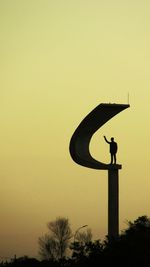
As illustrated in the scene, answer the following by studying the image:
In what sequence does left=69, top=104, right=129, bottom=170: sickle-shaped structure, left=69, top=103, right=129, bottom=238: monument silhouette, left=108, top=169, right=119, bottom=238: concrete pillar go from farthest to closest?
1. left=108, top=169, right=119, bottom=238: concrete pillar
2. left=69, top=103, right=129, bottom=238: monument silhouette
3. left=69, top=104, right=129, bottom=170: sickle-shaped structure

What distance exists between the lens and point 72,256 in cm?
3497

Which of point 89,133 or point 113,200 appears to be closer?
point 113,200

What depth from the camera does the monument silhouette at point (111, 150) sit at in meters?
49.4

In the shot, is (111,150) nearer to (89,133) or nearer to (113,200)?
(89,133)

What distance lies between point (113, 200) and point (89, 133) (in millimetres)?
4202

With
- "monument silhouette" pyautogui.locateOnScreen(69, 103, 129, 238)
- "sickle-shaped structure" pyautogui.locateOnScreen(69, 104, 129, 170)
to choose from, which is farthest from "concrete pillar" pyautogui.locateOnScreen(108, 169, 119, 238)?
"sickle-shaped structure" pyautogui.locateOnScreen(69, 104, 129, 170)

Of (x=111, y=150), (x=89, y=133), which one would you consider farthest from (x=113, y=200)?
(x=89, y=133)

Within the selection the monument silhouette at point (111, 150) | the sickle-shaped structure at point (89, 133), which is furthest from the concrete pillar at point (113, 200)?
the sickle-shaped structure at point (89, 133)

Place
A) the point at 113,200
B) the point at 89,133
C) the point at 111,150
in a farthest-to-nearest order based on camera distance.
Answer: the point at 89,133
the point at 111,150
the point at 113,200

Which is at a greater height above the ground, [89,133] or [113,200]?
[89,133]

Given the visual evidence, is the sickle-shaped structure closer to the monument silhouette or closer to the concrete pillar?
the monument silhouette

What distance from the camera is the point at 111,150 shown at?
5094cm

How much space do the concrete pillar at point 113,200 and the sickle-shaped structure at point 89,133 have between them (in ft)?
1.49

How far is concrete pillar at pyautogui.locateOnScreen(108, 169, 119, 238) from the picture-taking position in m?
50.0
